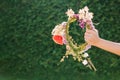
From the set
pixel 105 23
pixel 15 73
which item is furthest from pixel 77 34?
pixel 15 73

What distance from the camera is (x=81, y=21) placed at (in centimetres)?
250

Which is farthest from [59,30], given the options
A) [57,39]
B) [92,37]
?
[92,37]

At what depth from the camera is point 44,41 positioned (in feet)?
22.5

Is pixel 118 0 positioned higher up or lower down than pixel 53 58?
higher up

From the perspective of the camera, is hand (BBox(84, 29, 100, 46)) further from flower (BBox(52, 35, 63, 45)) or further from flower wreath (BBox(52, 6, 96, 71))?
flower (BBox(52, 35, 63, 45))

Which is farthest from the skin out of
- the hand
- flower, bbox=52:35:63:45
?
flower, bbox=52:35:63:45

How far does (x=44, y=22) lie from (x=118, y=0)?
1.30 metres

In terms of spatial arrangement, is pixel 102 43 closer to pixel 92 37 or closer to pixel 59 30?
pixel 92 37

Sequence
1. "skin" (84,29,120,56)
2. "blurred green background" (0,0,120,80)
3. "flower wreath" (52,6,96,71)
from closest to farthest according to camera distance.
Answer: "skin" (84,29,120,56) → "flower wreath" (52,6,96,71) → "blurred green background" (0,0,120,80)

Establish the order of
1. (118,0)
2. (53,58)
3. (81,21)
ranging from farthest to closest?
(53,58), (118,0), (81,21)

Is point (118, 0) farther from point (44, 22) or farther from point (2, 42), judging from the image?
point (2, 42)

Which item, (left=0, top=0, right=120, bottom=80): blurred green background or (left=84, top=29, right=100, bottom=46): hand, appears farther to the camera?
(left=0, top=0, right=120, bottom=80): blurred green background

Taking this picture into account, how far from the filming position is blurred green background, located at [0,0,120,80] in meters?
6.56

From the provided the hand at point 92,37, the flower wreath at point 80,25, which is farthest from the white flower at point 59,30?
the hand at point 92,37
